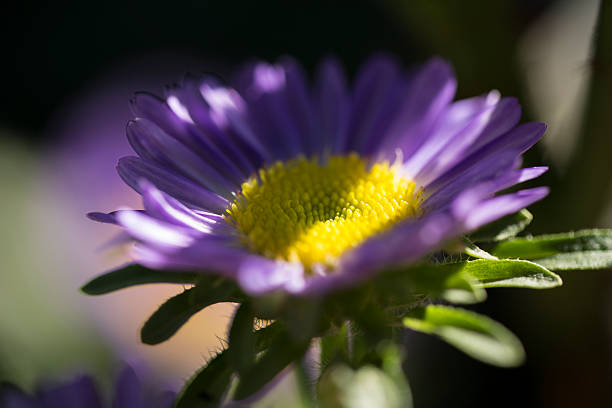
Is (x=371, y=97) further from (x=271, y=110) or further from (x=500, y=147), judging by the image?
(x=500, y=147)

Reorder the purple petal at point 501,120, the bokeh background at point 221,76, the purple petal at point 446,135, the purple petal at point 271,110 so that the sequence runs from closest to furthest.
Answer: the purple petal at point 501,120 → the purple petal at point 446,135 → the purple petal at point 271,110 → the bokeh background at point 221,76

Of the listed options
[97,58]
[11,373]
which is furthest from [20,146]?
[11,373]

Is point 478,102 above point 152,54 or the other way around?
the other way around

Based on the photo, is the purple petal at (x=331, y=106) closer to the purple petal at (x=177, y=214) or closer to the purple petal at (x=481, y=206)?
the purple petal at (x=177, y=214)

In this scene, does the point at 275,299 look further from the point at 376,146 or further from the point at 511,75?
the point at 511,75

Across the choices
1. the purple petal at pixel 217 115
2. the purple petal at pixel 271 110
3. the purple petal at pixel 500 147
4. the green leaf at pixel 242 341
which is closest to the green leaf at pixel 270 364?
the green leaf at pixel 242 341

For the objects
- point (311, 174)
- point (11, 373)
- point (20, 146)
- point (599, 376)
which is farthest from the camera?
point (20, 146)

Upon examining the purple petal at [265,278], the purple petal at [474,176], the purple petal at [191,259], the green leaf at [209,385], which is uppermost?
the purple petal at [474,176]

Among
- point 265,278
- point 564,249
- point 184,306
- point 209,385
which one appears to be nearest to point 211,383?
point 209,385
